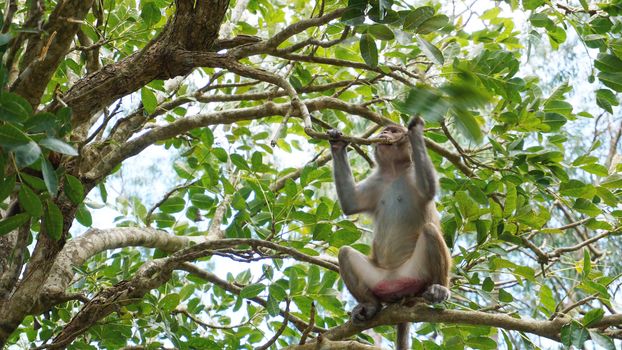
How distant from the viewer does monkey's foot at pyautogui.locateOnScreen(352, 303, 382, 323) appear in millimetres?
5463

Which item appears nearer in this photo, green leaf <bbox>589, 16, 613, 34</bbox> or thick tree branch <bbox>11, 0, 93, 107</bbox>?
thick tree branch <bbox>11, 0, 93, 107</bbox>

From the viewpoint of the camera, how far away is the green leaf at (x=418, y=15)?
157 inches

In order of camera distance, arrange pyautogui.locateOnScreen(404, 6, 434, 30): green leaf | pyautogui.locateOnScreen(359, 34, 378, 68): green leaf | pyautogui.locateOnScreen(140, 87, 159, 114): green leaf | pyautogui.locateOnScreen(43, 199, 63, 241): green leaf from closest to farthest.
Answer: pyautogui.locateOnScreen(43, 199, 63, 241): green leaf, pyautogui.locateOnScreen(404, 6, 434, 30): green leaf, pyautogui.locateOnScreen(359, 34, 378, 68): green leaf, pyautogui.locateOnScreen(140, 87, 159, 114): green leaf

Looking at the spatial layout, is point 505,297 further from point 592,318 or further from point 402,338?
point 402,338

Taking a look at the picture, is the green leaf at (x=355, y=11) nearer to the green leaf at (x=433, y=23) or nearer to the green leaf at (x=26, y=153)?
the green leaf at (x=433, y=23)

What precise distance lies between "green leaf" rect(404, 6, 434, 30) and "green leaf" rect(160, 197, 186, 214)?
9.80 ft

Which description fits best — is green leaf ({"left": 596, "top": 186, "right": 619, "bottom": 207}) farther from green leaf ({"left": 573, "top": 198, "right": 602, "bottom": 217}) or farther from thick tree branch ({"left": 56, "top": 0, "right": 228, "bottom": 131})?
thick tree branch ({"left": 56, "top": 0, "right": 228, "bottom": 131})

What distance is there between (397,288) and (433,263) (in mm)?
482

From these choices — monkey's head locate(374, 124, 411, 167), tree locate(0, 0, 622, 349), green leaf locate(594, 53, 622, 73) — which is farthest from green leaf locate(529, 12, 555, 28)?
monkey's head locate(374, 124, 411, 167)

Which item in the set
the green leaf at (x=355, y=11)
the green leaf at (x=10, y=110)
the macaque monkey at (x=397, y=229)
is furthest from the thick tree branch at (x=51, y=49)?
the macaque monkey at (x=397, y=229)

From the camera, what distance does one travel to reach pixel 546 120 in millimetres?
5602

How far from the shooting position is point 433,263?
5.77m

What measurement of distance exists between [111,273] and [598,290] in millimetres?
4099

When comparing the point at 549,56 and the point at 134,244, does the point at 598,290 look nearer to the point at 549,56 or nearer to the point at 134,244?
the point at 134,244
